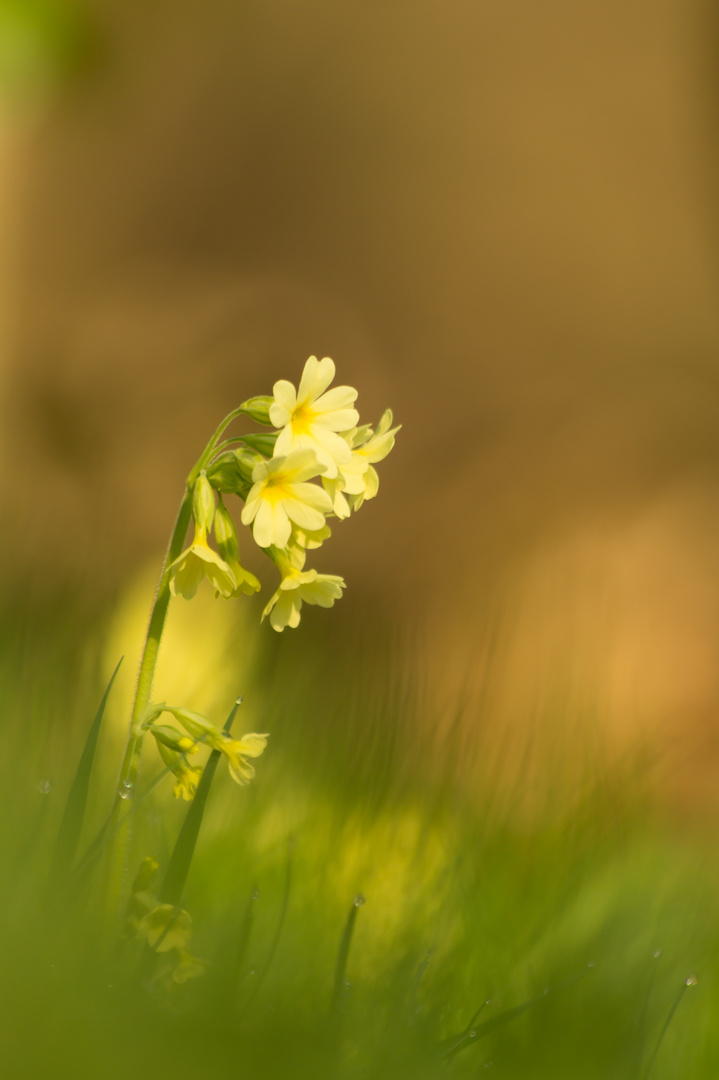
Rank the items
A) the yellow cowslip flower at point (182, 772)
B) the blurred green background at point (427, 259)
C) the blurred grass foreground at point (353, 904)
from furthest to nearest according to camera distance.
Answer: the blurred green background at point (427, 259)
the yellow cowslip flower at point (182, 772)
the blurred grass foreground at point (353, 904)

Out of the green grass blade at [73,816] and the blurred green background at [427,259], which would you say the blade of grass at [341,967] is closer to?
the green grass blade at [73,816]

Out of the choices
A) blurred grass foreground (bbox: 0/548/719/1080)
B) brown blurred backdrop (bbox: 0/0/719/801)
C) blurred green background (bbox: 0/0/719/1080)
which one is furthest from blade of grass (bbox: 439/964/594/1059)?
brown blurred backdrop (bbox: 0/0/719/801)

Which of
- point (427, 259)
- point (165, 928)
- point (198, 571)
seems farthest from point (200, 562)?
point (427, 259)

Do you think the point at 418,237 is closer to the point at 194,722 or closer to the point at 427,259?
the point at 427,259

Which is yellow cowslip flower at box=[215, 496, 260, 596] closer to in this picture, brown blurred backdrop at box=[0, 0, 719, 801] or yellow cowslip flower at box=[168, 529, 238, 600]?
yellow cowslip flower at box=[168, 529, 238, 600]

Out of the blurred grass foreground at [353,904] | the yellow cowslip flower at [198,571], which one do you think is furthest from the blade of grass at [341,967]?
the yellow cowslip flower at [198,571]
